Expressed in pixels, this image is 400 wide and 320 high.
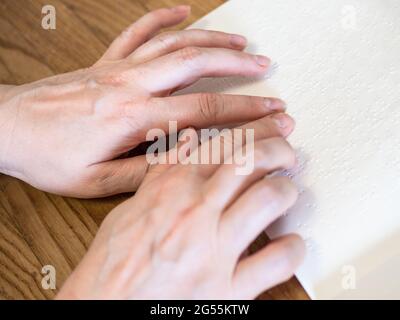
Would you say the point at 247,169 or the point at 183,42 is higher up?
the point at 183,42

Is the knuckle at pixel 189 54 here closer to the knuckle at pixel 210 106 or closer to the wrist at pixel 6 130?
the knuckle at pixel 210 106

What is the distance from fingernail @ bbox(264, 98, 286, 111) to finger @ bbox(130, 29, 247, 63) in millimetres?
139

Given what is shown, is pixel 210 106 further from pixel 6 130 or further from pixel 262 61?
pixel 6 130

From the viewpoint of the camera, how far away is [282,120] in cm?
66

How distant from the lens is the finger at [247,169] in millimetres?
551

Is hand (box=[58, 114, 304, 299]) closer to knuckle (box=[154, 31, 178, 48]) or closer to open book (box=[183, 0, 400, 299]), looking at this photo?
open book (box=[183, 0, 400, 299])

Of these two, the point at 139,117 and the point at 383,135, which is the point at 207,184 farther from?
A: the point at 383,135

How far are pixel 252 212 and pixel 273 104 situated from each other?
215mm

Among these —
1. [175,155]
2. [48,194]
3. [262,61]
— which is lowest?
[48,194]

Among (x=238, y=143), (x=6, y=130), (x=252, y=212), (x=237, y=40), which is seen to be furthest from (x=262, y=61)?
(x=6, y=130)

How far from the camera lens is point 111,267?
0.54 metres

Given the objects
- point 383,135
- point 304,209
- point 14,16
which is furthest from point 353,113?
point 14,16

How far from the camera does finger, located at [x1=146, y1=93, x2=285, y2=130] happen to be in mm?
663

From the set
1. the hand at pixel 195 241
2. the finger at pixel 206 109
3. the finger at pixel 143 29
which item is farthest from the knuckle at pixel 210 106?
the finger at pixel 143 29
